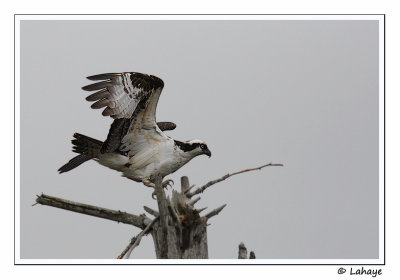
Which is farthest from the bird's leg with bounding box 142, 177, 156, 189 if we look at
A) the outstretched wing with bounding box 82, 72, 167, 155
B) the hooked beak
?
the hooked beak

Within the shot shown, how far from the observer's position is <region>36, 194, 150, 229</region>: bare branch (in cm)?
767

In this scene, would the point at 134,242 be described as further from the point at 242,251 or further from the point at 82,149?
the point at 82,149

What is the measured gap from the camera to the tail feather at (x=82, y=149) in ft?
29.2

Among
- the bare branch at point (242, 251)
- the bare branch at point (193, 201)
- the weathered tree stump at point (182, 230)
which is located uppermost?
the bare branch at point (193, 201)

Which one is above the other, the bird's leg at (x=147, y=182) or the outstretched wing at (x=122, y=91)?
the outstretched wing at (x=122, y=91)

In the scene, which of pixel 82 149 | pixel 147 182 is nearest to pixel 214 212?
pixel 147 182

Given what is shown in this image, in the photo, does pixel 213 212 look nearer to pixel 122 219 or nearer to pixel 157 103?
pixel 122 219

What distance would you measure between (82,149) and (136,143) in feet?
2.71

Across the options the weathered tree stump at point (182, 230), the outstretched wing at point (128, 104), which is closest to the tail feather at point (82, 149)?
the outstretched wing at point (128, 104)

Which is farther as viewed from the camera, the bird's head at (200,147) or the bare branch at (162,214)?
the bird's head at (200,147)

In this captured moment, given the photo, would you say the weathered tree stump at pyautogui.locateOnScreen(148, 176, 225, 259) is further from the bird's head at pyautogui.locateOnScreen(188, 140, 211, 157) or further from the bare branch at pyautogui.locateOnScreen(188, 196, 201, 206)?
the bird's head at pyautogui.locateOnScreen(188, 140, 211, 157)

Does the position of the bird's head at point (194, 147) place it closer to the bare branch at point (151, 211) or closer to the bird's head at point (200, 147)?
the bird's head at point (200, 147)

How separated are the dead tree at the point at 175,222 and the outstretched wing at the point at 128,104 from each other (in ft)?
4.39
